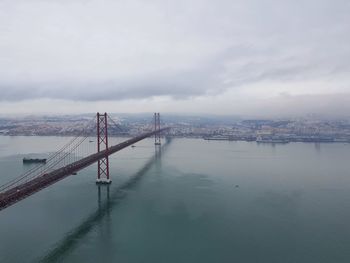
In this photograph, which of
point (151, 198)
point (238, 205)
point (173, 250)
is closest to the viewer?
point (173, 250)

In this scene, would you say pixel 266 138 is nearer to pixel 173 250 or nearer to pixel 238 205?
pixel 238 205

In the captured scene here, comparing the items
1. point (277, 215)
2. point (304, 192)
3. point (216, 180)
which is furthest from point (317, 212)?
point (216, 180)

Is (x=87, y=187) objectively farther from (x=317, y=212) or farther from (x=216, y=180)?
(x=317, y=212)

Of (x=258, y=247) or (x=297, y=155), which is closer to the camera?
(x=258, y=247)

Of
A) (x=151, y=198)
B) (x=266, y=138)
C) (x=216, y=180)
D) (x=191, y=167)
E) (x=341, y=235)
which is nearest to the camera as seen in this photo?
(x=341, y=235)

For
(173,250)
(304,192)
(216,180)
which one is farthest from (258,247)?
(216,180)

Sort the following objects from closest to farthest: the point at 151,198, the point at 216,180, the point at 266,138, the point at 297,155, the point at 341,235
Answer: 1. the point at 341,235
2. the point at 151,198
3. the point at 216,180
4. the point at 297,155
5. the point at 266,138
